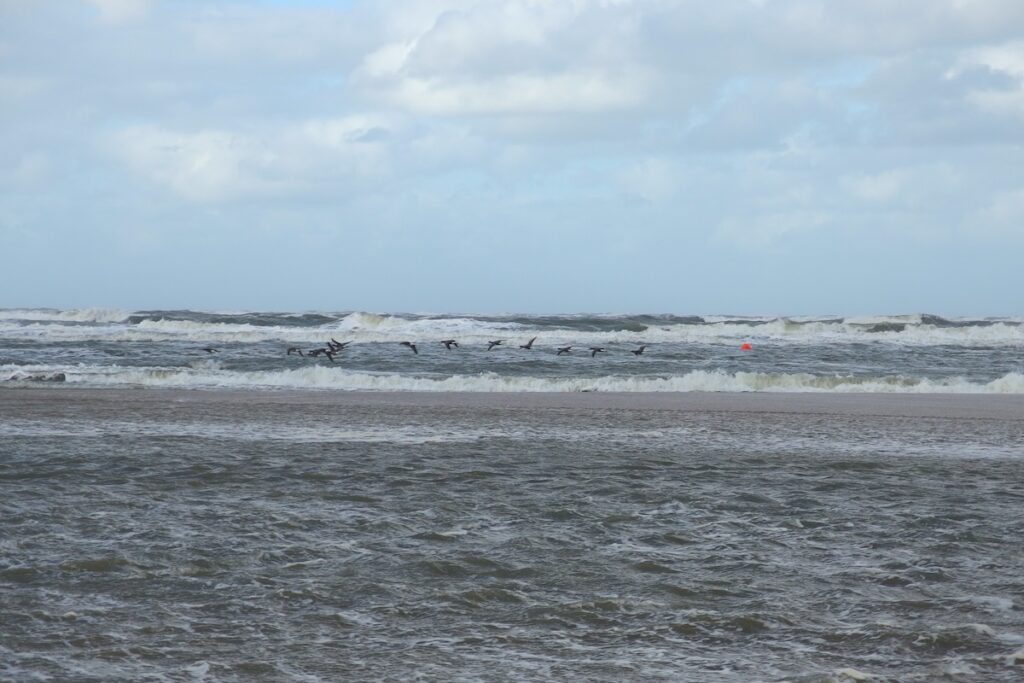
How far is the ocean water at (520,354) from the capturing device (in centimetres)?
2280

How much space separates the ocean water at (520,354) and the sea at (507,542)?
16.5 feet

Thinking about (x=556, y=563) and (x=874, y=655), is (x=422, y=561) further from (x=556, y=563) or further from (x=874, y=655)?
(x=874, y=655)

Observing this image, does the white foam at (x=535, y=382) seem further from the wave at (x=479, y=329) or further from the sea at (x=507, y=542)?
the wave at (x=479, y=329)

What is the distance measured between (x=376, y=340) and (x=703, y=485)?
31.9 metres

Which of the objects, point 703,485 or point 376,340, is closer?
point 703,485

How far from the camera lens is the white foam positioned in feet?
72.6

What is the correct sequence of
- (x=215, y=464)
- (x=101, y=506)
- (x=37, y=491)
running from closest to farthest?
(x=101, y=506) < (x=37, y=491) < (x=215, y=464)

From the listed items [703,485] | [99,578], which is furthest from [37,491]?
[703,485]

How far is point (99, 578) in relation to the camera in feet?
20.1

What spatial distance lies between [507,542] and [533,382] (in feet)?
50.9

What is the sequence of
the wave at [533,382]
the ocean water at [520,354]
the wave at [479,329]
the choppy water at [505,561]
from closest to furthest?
the choppy water at [505,561] → the wave at [533,382] → the ocean water at [520,354] → the wave at [479,329]

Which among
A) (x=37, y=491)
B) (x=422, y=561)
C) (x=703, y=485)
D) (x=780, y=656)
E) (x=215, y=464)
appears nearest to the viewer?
(x=780, y=656)

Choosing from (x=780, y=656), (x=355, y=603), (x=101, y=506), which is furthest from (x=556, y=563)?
(x=101, y=506)

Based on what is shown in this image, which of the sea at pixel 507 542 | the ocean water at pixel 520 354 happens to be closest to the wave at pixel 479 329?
the ocean water at pixel 520 354
